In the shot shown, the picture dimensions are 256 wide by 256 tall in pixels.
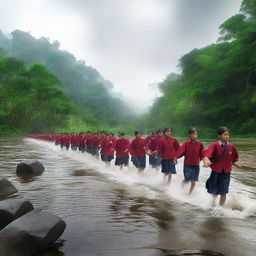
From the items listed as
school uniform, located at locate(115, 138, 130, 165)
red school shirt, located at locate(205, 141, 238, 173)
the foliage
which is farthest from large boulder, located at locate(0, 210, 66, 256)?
the foliage

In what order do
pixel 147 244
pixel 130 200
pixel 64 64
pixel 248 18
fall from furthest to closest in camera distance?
pixel 64 64, pixel 248 18, pixel 130 200, pixel 147 244

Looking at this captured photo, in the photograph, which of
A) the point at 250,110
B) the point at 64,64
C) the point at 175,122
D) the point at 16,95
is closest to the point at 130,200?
the point at 250,110

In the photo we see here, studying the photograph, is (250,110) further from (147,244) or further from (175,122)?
(147,244)

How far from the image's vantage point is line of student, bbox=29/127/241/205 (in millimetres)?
6676

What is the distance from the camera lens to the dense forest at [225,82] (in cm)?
4097

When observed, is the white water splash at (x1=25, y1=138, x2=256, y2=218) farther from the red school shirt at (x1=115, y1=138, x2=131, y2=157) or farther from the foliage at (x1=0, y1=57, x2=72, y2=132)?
the foliage at (x1=0, y1=57, x2=72, y2=132)

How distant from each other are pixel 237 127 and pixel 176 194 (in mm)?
36404

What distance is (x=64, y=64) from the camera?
408 feet

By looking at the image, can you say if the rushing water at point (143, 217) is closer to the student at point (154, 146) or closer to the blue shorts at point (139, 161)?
the blue shorts at point (139, 161)

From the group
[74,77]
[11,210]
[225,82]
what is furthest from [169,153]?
[74,77]

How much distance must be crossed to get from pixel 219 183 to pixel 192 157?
1.52 metres

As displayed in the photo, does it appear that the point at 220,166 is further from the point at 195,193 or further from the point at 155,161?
the point at 155,161

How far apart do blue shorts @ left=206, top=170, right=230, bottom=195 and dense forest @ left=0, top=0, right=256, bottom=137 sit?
33.3 m

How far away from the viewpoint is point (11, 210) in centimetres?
499
